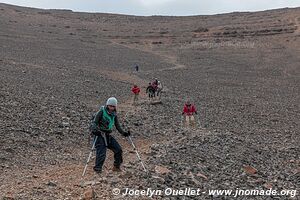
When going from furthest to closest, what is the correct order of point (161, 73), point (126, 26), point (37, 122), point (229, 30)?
point (126, 26) < point (229, 30) < point (161, 73) < point (37, 122)

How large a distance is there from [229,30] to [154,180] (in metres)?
96.0

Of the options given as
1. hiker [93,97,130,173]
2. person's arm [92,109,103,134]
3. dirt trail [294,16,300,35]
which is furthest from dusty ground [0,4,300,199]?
dirt trail [294,16,300,35]

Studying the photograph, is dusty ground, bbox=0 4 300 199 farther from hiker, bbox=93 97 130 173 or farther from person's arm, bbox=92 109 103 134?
person's arm, bbox=92 109 103 134

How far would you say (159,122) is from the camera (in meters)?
23.0

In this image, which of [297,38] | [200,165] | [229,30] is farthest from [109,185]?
[229,30]

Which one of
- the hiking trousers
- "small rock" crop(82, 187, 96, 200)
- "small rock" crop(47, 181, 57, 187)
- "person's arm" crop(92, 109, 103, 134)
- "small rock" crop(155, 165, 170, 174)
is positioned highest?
"person's arm" crop(92, 109, 103, 134)

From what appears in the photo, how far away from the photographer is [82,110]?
77.5 feet

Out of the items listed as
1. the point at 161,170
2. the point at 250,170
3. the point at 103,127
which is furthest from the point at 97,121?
the point at 250,170

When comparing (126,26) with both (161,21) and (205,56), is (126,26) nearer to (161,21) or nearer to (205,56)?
(161,21)

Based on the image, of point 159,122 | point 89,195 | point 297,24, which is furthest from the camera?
point 297,24

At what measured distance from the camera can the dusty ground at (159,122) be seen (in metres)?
12.8

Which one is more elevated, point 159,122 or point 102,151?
point 102,151

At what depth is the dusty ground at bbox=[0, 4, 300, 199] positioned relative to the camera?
12.8 meters

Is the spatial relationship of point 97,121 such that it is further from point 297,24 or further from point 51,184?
point 297,24
